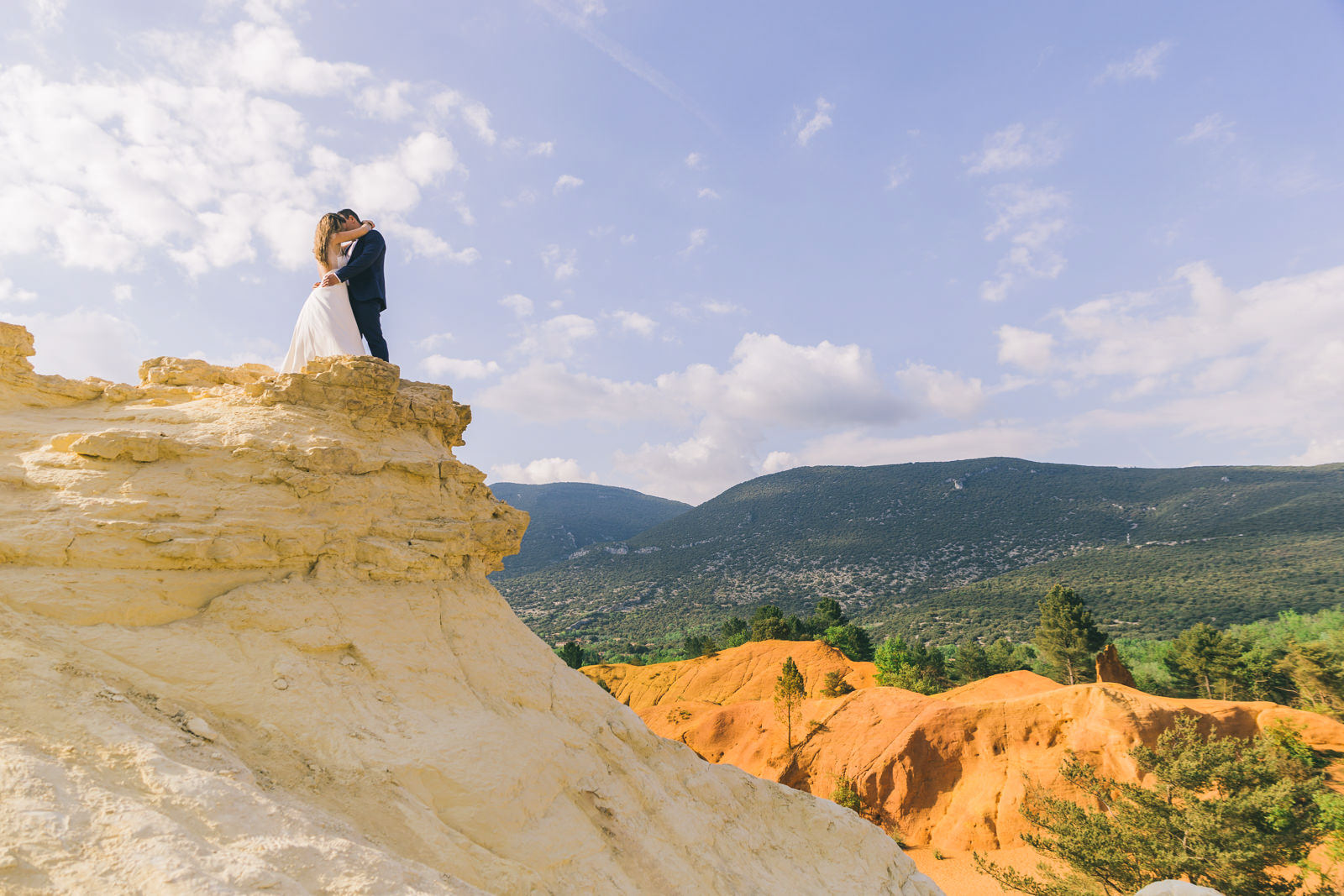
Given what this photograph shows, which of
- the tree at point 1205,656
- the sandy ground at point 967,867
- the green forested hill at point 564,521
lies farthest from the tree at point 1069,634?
the green forested hill at point 564,521

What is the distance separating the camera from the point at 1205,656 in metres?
37.6

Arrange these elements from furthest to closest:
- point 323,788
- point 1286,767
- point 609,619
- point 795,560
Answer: point 795,560, point 609,619, point 1286,767, point 323,788

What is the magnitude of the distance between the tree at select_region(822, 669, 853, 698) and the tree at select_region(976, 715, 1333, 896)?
20.9 metres

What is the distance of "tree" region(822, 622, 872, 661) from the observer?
2058 inches

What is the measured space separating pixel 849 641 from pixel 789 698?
A: 74.6ft

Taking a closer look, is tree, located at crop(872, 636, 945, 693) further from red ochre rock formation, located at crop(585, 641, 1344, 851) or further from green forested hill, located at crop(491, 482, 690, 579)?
green forested hill, located at crop(491, 482, 690, 579)

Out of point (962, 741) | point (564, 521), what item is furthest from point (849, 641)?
point (564, 521)

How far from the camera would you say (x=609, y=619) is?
87.9 metres

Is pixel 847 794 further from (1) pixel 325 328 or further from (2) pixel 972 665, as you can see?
(1) pixel 325 328

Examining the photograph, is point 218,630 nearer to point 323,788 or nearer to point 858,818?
point 323,788

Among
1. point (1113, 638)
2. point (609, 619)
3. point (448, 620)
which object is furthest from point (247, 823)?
point (609, 619)

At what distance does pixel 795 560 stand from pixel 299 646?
313ft

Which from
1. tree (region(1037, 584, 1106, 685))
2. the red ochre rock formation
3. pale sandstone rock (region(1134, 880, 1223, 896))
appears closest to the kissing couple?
pale sandstone rock (region(1134, 880, 1223, 896))

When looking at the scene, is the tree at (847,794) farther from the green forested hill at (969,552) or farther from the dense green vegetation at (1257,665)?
the green forested hill at (969,552)
